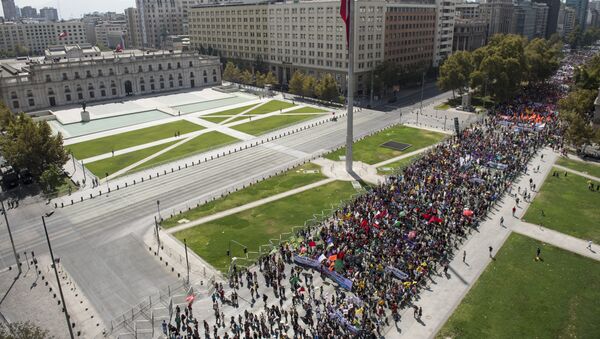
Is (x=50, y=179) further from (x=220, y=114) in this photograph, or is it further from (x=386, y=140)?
(x=386, y=140)

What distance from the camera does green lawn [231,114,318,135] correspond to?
99.7 meters

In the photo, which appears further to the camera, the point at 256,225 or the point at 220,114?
the point at 220,114

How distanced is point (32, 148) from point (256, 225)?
4083 cm

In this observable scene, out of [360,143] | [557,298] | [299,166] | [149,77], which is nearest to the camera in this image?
[557,298]

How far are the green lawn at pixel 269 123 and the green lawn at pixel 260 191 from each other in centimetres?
2643

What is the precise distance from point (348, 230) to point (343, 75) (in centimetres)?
9188

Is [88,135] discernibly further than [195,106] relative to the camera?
No

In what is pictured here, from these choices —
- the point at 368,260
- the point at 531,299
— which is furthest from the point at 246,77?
the point at 531,299

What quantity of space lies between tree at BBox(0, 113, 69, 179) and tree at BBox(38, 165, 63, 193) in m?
2.35

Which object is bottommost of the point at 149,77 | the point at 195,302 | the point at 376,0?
the point at 195,302

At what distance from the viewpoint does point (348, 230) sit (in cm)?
5084

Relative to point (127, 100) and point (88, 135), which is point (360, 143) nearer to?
point (88, 135)

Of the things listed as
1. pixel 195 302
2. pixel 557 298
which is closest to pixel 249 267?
pixel 195 302

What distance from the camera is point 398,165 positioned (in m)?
75.1
